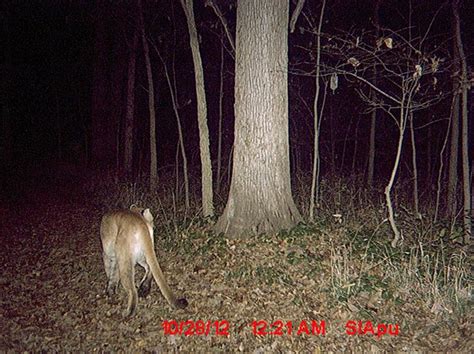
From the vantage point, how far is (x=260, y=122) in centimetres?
855

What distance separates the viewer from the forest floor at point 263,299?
19.2 feet

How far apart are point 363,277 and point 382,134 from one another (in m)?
22.1

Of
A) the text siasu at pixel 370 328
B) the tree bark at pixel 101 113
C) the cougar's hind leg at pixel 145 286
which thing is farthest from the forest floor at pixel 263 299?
the tree bark at pixel 101 113

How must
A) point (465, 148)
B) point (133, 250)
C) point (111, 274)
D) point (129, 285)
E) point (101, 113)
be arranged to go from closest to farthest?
A: point (129, 285) < point (133, 250) < point (111, 274) < point (465, 148) < point (101, 113)

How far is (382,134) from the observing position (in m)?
27.6

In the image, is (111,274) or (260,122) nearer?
(111,274)

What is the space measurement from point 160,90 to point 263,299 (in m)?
24.2
